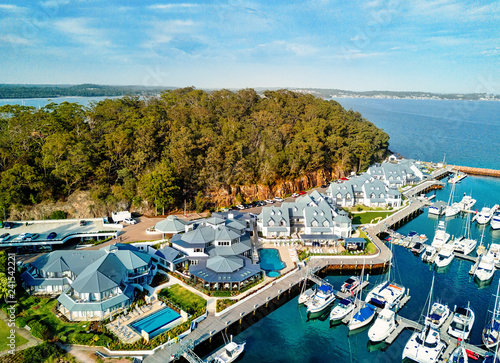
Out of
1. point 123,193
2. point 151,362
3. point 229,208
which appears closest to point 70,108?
point 123,193

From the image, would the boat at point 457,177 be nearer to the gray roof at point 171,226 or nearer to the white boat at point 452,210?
the white boat at point 452,210

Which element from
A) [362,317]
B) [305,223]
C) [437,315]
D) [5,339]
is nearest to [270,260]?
[305,223]

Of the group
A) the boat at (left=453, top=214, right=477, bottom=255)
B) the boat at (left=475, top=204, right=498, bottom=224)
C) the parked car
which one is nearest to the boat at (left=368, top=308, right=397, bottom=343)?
the boat at (left=453, top=214, right=477, bottom=255)

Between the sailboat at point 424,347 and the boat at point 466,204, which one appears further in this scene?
the boat at point 466,204

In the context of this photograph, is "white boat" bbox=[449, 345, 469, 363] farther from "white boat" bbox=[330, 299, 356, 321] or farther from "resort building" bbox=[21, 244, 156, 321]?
"resort building" bbox=[21, 244, 156, 321]

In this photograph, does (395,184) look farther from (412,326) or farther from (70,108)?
(70,108)

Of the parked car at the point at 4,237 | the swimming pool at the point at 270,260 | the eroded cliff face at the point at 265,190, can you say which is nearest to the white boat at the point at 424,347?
the swimming pool at the point at 270,260
